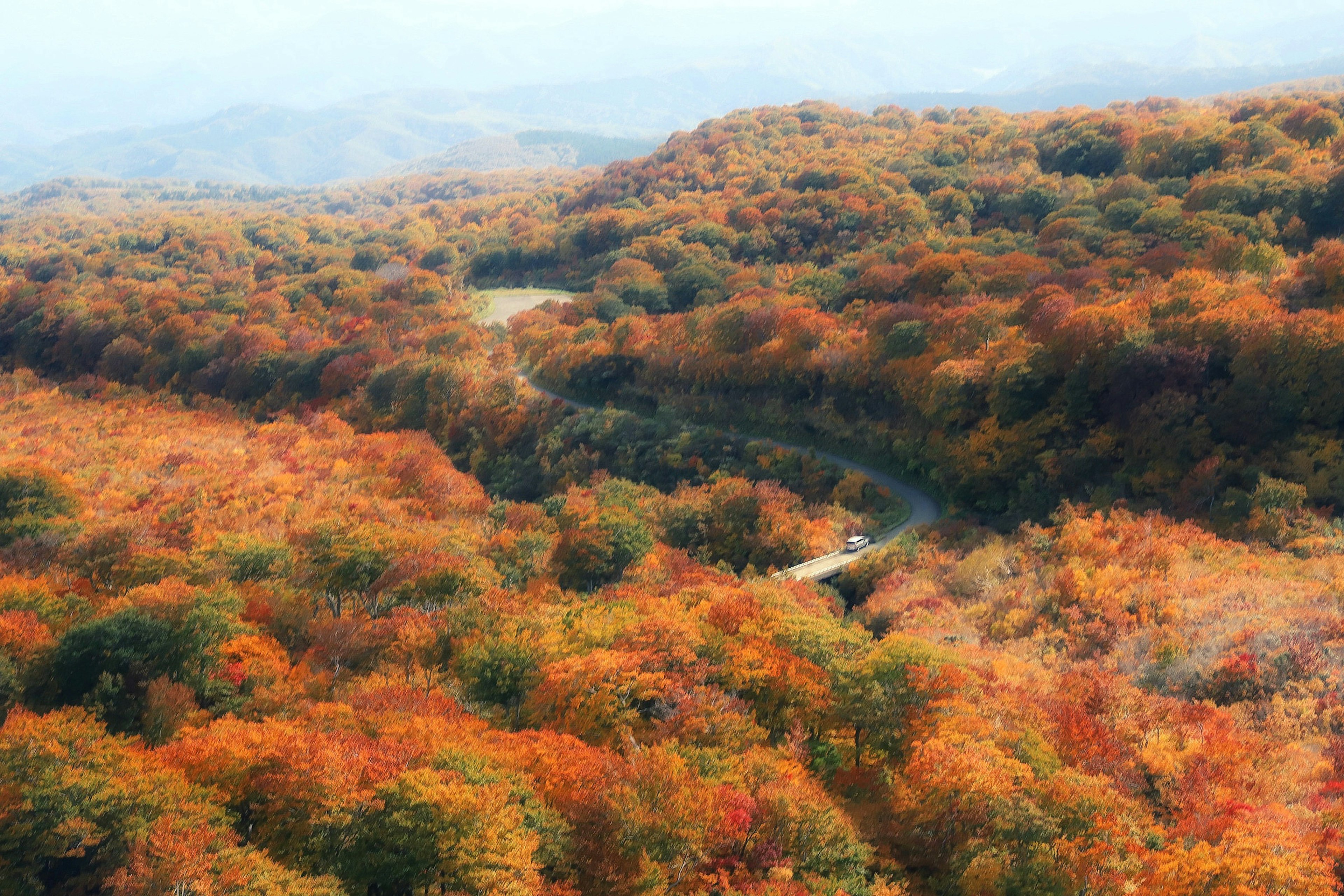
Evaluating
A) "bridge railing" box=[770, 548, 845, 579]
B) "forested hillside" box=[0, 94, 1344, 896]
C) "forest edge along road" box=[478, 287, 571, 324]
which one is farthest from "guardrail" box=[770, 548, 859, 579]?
"forest edge along road" box=[478, 287, 571, 324]

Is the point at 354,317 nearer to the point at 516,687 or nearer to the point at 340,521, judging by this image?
the point at 340,521

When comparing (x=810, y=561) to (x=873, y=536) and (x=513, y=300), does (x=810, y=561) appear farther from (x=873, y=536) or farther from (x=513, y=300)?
(x=513, y=300)

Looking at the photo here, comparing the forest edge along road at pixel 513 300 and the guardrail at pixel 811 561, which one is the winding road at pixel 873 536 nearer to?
the guardrail at pixel 811 561

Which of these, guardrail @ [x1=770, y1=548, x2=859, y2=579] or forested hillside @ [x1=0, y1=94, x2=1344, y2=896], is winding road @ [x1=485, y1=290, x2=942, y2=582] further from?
forested hillside @ [x1=0, y1=94, x2=1344, y2=896]

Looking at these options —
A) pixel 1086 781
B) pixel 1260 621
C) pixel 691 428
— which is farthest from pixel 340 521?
pixel 1260 621

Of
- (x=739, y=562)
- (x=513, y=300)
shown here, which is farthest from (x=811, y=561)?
(x=513, y=300)

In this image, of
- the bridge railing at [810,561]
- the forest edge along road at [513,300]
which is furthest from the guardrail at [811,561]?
the forest edge along road at [513,300]
